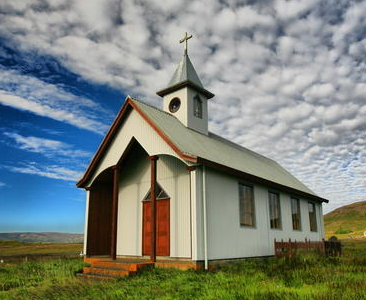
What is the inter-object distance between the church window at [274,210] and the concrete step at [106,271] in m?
7.68

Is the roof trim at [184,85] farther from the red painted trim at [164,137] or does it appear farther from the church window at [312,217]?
the church window at [312,217]

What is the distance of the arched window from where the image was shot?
16719 mm

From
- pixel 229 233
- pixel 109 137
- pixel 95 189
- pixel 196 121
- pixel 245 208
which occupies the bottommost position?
pixel 229 233

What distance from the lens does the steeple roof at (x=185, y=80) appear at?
1630 cm

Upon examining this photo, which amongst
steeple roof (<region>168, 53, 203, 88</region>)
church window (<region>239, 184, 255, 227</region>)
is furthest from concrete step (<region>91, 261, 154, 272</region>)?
steeple roof (<region>168, 53, 203, 88</region>)

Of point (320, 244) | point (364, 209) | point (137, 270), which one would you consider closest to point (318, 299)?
point (137, 270)

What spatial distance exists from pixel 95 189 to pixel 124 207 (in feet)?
5.59

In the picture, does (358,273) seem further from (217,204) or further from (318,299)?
(217,204)

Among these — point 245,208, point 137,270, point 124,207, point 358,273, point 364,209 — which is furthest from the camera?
point 364,209

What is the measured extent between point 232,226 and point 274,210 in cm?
429

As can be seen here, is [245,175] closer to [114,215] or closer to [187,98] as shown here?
[187,98]

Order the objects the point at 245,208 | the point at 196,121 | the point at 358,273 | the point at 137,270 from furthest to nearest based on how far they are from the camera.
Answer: the point at 196,121 → the point at 245,208 → the point at 137,270 → the point at 358,273

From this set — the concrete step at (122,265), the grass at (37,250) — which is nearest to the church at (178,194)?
the concrete step at (122,265)

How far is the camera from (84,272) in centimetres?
1216
